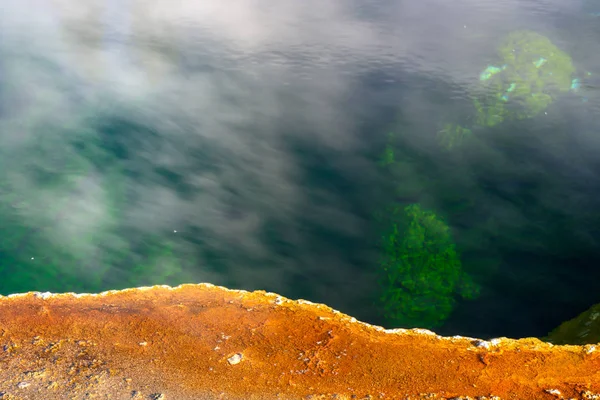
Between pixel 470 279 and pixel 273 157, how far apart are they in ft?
16.2

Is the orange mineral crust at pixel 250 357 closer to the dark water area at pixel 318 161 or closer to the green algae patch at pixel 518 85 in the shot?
the dark water area at pixel 318 161

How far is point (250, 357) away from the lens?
3.84 meters

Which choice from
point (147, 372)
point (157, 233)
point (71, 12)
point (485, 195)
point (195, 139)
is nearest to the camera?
point (147, 372)

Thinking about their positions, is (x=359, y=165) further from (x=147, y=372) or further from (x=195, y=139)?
(x=147, y=372)

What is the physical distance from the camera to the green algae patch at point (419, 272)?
6.79 m

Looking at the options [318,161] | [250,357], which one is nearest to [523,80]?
[318,161]

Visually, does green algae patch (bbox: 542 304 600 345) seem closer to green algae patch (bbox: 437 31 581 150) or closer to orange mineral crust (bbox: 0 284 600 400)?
orange mineral crust (bbox: 0 284 600 400)

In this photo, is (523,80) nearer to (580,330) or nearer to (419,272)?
(419,272)

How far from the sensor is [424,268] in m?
7.36

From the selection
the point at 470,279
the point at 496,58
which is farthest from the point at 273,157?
the point at 496,58

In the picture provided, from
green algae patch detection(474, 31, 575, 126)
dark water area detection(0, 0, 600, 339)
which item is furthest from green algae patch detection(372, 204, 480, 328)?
green algae patch detection(474, 31, 575, 126)

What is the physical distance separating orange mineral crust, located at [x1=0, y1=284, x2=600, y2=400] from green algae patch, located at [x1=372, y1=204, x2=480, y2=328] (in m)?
2.69

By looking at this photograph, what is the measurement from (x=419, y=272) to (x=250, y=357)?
4215 millimetres

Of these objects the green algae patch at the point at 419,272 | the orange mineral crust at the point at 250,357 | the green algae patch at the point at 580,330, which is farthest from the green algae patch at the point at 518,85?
the orange mineral crust at the point at 250,357
